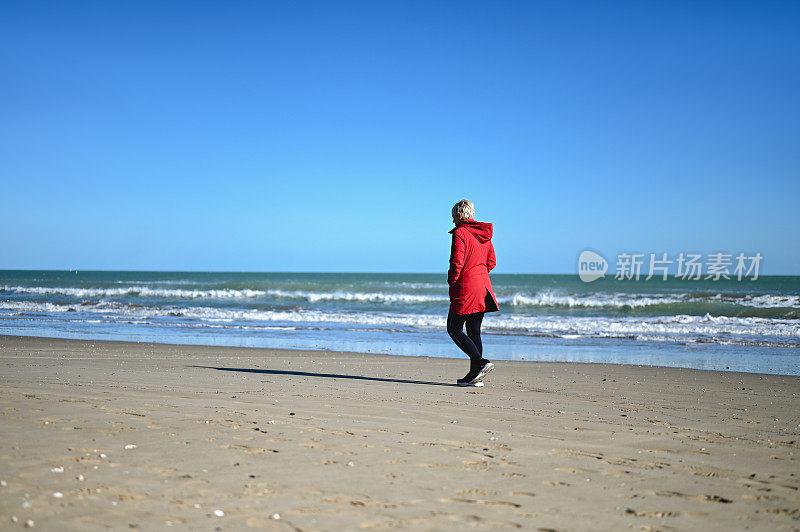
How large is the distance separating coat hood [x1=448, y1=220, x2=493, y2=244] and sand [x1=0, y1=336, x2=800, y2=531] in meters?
1.75

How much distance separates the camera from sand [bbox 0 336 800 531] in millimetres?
2842

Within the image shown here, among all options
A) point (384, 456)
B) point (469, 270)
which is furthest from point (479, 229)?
point (384, 456)

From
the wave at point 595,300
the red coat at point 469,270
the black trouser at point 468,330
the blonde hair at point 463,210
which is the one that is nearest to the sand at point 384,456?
the black trouser at point 468,330

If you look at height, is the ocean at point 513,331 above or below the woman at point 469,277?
below

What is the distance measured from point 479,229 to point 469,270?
0.49 m

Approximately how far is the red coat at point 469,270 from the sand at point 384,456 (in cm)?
99

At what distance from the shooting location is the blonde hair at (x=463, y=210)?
285 inches

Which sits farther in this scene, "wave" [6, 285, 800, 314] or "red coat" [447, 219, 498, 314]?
"wave" [6, 285, 800, 314]

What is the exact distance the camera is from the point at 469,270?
23.5ft

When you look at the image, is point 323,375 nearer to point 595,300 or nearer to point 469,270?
point 469,270

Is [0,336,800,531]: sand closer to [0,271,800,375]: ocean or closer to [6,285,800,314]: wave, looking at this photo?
[0,271,800,375]: ocean

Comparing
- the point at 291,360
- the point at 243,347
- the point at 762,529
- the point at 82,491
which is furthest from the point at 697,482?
the point at 243,347

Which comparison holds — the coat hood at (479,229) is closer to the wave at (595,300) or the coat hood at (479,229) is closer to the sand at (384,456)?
the sand at (384,456)

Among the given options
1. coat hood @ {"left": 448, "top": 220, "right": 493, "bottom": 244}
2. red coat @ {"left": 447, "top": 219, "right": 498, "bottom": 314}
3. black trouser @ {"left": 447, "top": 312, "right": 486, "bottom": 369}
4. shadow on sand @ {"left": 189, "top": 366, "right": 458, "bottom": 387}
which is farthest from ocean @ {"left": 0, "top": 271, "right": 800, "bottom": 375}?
coat hood @ {"left": 448, "top": 220, "right": 493, "bottom": 244}
